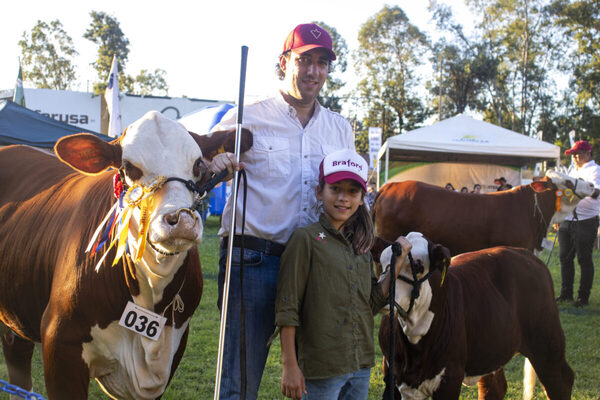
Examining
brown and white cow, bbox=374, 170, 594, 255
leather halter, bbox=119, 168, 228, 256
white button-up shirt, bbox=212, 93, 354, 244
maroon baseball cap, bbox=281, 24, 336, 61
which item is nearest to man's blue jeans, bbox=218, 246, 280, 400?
white button-up shirt, bbox=212, 93, 354, 244

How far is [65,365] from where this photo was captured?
7.40 feet

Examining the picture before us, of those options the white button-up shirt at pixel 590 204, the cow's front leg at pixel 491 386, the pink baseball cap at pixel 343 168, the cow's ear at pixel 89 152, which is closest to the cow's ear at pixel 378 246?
the pink baseball cap at pixel 343 168

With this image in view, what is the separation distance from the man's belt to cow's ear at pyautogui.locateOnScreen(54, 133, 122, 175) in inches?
25.4

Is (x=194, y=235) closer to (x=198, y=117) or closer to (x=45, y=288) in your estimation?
(x=45, y=288)

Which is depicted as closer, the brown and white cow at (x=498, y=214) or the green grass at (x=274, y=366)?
the green grass at (x=274, y=366)

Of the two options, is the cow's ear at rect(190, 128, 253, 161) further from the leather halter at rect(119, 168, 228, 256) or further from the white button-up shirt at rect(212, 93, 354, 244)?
the leather halter at rect(119, 168, 228, 256)

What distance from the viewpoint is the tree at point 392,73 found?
3900 cm

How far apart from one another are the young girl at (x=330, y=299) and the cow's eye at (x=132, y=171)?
0.71 meters

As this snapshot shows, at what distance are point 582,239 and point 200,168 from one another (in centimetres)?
694

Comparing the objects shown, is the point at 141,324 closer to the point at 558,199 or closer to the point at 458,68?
the point at 558,199

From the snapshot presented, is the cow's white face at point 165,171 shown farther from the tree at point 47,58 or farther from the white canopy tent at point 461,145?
the tree at point 47,58

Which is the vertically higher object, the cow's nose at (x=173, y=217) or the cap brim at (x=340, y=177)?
the cap brim at (x=340, y=177)

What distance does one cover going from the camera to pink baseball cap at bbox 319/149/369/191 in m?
2.30

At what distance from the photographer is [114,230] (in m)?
2.35
